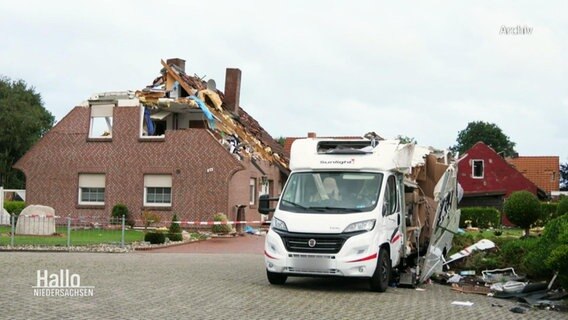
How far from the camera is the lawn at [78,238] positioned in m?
24.8

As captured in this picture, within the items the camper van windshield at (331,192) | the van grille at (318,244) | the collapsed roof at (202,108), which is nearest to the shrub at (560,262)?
the camper van windshield at (331,192)

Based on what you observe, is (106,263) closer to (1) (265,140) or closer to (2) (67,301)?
(2) (67,301)

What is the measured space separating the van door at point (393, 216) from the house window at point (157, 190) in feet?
80.8

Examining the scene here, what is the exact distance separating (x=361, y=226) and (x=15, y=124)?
56246mm

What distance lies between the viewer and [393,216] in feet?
46.0

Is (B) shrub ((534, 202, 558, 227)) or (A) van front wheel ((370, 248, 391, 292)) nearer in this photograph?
(A) van front wheel ((370, 248, 391, 292))

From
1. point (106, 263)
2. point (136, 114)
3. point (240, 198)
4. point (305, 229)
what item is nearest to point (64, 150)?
point (136, 114)

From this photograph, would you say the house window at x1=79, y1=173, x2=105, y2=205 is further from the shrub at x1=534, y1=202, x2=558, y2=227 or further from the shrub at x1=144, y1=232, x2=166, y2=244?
the shrub at x1=534, y1=202, x2=558, y2=227

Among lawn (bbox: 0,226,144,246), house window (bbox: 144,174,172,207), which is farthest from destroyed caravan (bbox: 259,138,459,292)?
house window (bbox: 144,174,172,207)

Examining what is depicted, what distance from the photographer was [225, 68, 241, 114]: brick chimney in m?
46.3

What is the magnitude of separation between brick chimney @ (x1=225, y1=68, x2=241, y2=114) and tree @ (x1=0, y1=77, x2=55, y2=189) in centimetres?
2501

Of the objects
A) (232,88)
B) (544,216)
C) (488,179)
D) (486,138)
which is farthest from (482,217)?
(486,138)

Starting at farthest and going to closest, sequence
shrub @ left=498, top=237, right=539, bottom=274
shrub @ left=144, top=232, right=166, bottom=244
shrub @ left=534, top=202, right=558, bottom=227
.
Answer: shrub @ left=534, top=202, right=558, bottom=227, shrub @ left=144, top=232, right=166, bottom=244, shrub @ left=498, top=237, right=539, bottom=274

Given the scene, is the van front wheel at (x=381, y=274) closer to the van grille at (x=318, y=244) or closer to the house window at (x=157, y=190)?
the van grille at (x=318, y=244)
